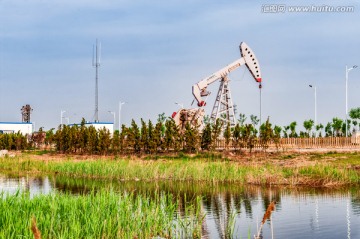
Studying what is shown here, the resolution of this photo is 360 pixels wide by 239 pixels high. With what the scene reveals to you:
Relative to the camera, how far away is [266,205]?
2647cm

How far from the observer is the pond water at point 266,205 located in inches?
797

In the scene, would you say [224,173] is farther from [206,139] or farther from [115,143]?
[115,143]

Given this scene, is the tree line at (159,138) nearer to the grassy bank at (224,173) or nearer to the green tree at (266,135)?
the green tree at (266,135)

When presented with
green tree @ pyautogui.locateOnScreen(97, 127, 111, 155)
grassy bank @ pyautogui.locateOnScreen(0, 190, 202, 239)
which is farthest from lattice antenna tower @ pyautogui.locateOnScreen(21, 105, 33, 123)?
grassy bank @ pyautogui.locateOnScreen(0, 190, 202, 239)

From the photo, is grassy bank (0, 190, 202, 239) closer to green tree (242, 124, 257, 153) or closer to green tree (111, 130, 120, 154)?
green tree (242, 124, 257, 153)

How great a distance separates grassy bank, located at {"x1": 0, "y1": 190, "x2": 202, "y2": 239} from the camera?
14.0 meters

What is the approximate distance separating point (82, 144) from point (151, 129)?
9.65 meters

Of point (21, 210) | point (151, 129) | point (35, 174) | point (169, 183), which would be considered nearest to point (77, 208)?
point (21, 210)

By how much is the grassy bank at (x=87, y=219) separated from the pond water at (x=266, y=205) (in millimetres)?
974

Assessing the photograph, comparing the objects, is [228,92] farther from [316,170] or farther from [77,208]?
[77,208]

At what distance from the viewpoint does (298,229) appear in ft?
68.0

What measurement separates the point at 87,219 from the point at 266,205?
43.8 ft

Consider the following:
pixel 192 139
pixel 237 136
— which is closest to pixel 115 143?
pixel 192 139

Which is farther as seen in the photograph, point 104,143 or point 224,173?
point 104,143
